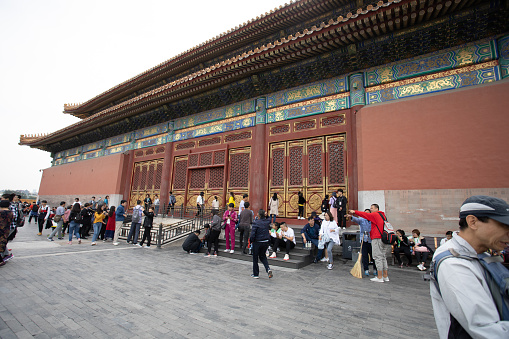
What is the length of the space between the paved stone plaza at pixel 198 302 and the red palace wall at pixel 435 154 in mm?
2002

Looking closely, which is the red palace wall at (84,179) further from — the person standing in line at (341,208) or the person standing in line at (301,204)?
the person standing in line at (341,208)

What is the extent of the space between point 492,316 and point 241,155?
10.5 meters

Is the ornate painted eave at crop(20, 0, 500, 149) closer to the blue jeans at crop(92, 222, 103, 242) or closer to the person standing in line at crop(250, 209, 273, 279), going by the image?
the person standing in line at crop(250, 209, 273, 279)

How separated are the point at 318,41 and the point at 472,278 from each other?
319 inches

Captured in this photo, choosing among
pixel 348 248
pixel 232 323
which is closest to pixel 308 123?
pixel 348 248

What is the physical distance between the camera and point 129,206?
51.1 feet

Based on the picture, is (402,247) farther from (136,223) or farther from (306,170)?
(136,223)

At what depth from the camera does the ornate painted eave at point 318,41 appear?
251 inches

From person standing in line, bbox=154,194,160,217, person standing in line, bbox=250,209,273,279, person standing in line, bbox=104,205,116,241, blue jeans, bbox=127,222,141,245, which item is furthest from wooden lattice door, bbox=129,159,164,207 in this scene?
person standing in line, bbox=250,209,273,279

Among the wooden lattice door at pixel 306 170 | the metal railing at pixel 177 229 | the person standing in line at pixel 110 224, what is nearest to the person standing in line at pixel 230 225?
the metal railing at pixel 177 229

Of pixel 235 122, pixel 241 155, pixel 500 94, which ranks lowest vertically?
pixel 241 155

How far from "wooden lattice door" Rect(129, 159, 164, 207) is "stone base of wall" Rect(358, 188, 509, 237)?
11.5 metres

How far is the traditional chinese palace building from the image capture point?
260 inches

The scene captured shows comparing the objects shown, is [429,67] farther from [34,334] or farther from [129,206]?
[129,206]
